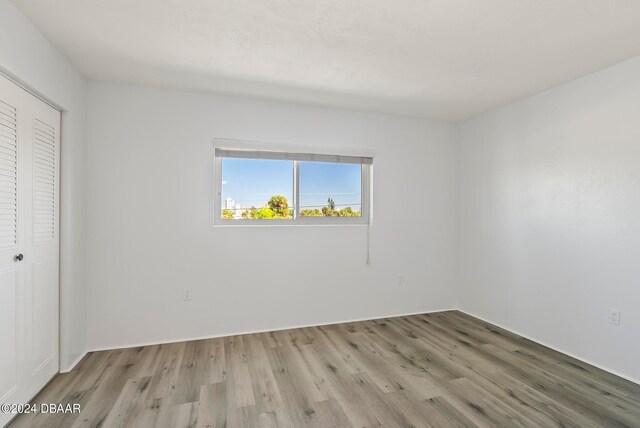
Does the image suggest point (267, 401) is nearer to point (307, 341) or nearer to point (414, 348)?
point (307, 341)

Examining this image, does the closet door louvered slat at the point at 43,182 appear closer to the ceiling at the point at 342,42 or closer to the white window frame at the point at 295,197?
the ceiling at the point at 342,42

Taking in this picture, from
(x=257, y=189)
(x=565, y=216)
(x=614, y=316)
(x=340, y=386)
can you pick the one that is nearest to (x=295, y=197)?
(x=257, y=189)

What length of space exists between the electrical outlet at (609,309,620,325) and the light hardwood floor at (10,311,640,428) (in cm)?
41

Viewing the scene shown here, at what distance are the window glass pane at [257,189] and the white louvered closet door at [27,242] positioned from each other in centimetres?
137

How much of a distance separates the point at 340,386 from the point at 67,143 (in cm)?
278

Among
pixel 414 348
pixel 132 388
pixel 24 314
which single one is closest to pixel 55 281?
pixel 24 314

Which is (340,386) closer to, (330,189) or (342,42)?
(330,189)

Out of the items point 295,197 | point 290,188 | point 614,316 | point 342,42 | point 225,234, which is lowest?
point 614,316

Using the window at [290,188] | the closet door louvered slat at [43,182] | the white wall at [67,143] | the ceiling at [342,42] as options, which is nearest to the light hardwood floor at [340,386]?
the white wall at [67,143]

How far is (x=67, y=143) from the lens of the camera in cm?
237

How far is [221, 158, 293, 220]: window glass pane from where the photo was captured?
3.20m

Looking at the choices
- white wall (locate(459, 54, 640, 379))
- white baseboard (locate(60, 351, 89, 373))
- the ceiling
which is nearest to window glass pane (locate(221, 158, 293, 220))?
the ceiling

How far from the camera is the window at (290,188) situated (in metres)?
3.19

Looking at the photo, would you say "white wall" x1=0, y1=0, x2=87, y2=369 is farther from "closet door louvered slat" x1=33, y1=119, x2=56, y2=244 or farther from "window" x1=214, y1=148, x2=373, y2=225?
"window" x1=214, y1=148, x2=373, y2=225
